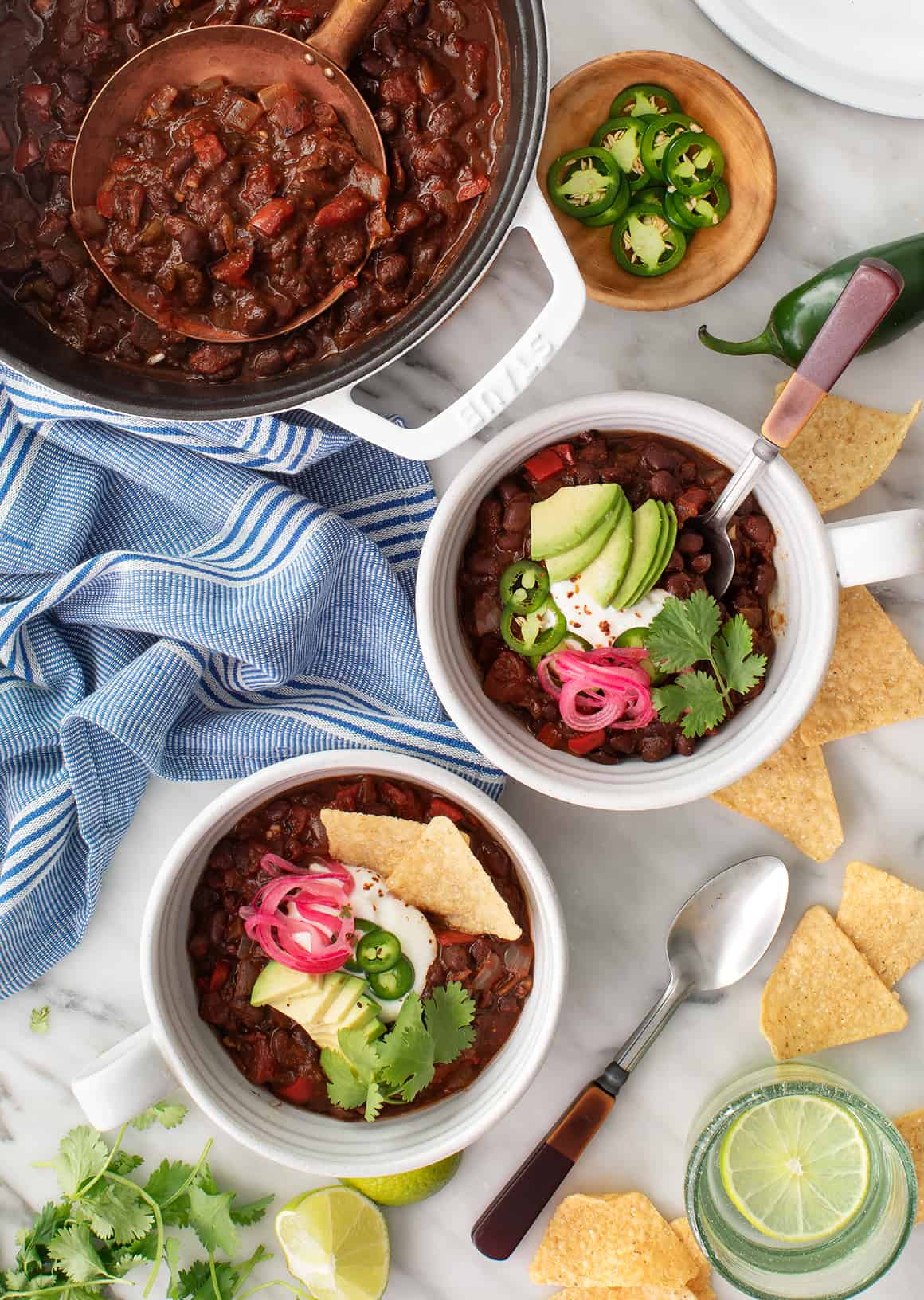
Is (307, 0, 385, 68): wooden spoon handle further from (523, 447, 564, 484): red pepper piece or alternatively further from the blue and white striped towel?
(523, 447, 564, 484): red pepper piece

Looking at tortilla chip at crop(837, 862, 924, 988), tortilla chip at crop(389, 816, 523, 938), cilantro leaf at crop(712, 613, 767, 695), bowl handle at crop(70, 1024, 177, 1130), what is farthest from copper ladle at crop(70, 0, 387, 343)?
tortilla chip at crop(837, 862, 924, 988)

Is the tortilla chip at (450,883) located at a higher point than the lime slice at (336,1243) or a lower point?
higher

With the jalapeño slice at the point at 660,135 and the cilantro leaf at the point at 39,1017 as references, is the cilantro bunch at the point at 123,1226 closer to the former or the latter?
the cilantro leaf at the point at 39,1017

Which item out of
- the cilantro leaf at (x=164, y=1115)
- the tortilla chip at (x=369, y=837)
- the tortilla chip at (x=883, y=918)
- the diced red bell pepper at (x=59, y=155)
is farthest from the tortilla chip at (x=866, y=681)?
the diced red bell pepper at (x=59, y=155)

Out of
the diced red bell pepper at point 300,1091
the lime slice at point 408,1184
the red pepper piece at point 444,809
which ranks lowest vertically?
the lime slice at point 408,1184

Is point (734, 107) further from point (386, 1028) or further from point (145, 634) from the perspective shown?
point (386, 1028)

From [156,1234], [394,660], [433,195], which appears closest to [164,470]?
[394,660]
